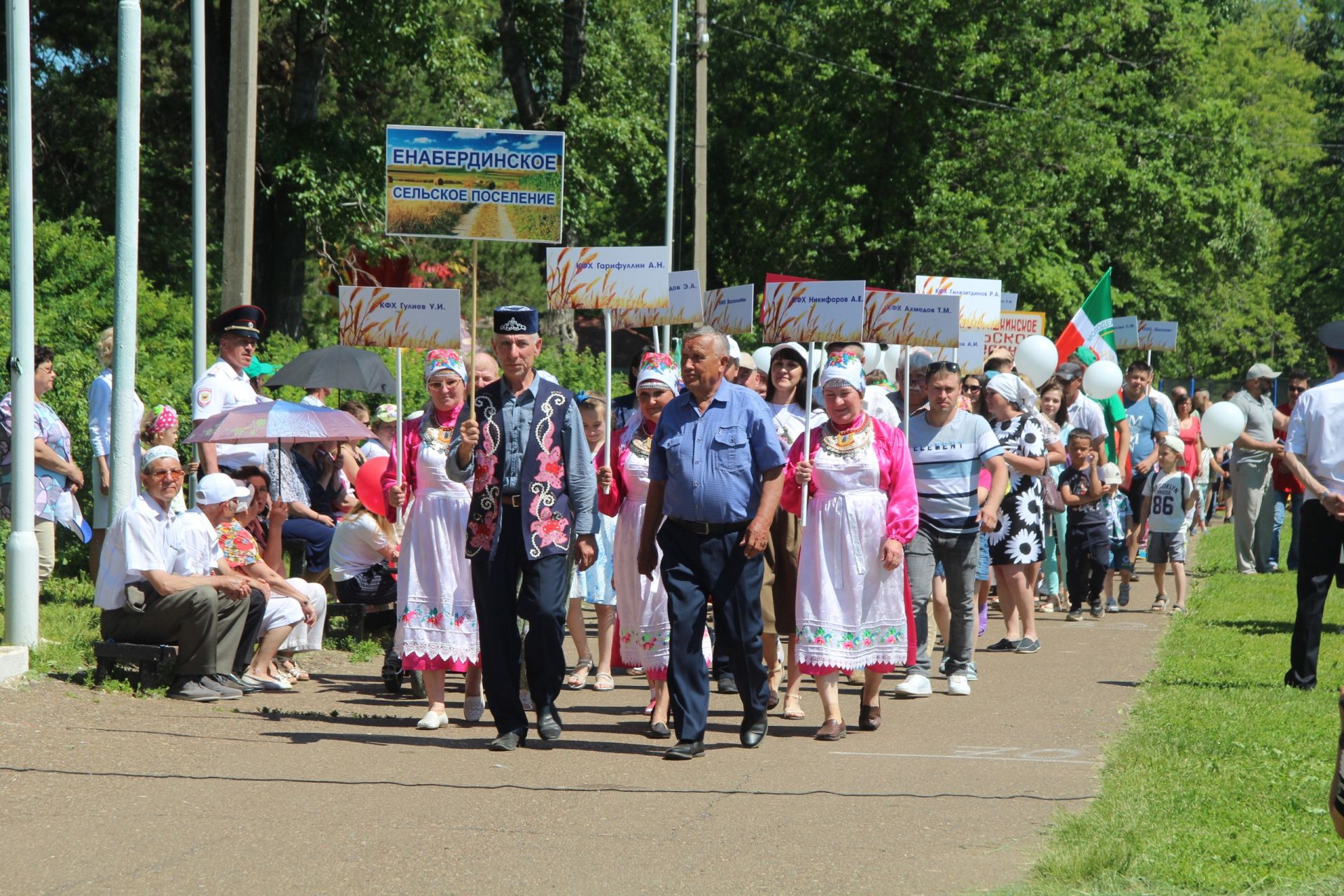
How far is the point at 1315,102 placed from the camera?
5819 cm

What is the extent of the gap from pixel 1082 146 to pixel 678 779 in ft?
105

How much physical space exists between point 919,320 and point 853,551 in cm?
268

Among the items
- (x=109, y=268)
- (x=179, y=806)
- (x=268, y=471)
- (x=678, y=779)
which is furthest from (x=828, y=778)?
(x=109, y=268)

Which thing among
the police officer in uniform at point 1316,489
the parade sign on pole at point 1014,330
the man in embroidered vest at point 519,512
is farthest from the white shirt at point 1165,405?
the man in embroidered vest at point 519,512

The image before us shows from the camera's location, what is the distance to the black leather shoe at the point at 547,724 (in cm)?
789

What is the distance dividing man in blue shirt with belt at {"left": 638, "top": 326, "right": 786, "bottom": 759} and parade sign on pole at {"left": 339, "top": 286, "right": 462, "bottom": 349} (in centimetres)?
179

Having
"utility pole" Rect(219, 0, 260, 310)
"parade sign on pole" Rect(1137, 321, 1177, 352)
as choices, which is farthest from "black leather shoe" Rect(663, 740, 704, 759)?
"parade sign on pole" Rect(1137, 321, 1177, 352)

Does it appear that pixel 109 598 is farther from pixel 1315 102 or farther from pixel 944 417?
pixel 1315 102

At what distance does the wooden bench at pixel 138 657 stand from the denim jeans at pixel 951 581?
4.10 meters

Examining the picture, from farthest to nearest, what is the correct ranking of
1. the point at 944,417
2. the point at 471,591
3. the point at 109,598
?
the point at 944,417, the point at 109,598, the point at 471,591

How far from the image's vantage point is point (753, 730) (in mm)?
7902

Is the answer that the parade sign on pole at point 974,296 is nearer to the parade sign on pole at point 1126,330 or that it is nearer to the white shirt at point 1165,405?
the white shirt at point 1165,405

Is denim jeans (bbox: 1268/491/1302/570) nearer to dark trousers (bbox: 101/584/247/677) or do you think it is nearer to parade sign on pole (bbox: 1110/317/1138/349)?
parade sign on pole (bbox: 1110/317/1138/349)

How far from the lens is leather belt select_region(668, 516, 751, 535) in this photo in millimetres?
7715
